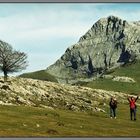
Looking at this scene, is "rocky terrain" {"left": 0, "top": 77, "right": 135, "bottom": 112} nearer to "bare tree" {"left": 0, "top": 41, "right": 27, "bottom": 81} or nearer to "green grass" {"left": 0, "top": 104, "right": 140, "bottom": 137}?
"bare tree" {"left": 0, "top": 41, "right": 27, "bottom": 81}

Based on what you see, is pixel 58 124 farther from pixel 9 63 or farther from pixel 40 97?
pixel 9 63

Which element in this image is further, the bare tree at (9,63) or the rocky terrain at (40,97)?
the bare tree at (9,63)

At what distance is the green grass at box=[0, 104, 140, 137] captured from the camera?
170 ft

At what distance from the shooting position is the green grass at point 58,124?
5188 centimetres

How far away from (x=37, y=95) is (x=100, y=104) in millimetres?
12397

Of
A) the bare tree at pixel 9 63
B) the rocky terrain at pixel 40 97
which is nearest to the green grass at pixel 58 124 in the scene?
the rocky terrain at pixel 40 97

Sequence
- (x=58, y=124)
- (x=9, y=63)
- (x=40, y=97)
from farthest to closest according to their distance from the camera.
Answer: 1. (x=9, y=63)
2. (x=40, y=97)
3. (x=58, y=124)

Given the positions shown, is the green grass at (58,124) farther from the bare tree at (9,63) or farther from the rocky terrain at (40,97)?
the bare tree at (9,63)

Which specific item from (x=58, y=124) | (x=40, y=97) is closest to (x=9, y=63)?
(x=40, y=97)

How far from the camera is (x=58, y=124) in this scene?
55.8 meters

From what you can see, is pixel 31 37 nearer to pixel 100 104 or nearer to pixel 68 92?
pixel 100 104

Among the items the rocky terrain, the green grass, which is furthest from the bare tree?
the green grass

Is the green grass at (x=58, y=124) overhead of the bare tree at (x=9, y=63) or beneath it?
beneath

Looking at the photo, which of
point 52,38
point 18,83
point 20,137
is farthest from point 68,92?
point 20,137
